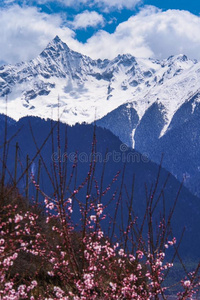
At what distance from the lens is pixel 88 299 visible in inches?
195

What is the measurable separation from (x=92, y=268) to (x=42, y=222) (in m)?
12.6

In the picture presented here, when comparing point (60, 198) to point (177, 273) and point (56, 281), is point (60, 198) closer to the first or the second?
point (56, 281)

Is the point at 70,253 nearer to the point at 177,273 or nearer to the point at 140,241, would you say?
the point at 140,241

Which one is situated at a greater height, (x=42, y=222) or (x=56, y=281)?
(x=42, y=222)

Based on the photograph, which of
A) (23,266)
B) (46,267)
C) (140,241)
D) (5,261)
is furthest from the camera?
(46,267)

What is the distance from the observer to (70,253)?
12.9ft

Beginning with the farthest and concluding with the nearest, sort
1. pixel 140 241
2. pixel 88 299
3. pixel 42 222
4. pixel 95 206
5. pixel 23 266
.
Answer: pixel 42 222 → pixel 23 266 → pixel 95 206 → pixel 88 299 → pixel 140 241

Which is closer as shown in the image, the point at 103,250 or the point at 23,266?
the point at 103,250

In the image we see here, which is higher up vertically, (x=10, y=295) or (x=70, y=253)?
(x=70, y=253)

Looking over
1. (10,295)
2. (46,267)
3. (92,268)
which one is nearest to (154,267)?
(92,268)

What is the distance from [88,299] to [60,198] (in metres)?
Answer: 1.70

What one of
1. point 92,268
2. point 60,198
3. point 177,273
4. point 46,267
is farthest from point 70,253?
point 177,273

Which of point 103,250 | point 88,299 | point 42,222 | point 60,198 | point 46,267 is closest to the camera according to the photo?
point 60,198

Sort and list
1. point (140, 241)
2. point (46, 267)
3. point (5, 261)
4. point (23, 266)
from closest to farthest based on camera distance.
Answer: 1. point (140, 241)
2. point (5, 261)
3. point (23, 266)
4. point (46, 267)
